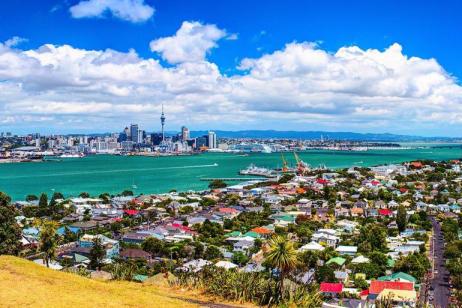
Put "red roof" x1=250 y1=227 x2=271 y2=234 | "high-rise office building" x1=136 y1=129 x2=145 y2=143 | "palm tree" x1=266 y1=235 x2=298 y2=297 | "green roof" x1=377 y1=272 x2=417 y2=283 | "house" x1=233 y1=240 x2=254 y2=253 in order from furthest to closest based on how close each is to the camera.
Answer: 1. "high-rise office building" x1=136 y1=129 x2=145 y2=143
2. "red roof" x1=250 y1=227 x2=271 y2=234
3. "house" x1=233 y1=240 x2=254 y2=253
4. "green roof" x1=377 y1=272 x2=417 y2=283
5. "palm tree" x1=266 y1=235 x2=298 y2=297

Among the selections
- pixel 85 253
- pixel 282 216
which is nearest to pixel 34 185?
pixel 282 216

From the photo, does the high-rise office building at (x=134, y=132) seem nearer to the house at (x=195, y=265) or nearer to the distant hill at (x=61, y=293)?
the house at (x=195, y=265)

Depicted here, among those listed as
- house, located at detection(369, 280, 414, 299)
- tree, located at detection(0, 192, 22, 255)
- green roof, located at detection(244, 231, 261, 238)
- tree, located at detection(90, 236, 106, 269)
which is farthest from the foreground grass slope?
green roof, located at detection(244, 231, 261, 238)

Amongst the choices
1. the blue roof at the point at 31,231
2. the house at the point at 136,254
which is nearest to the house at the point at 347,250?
the house at the point at 136,254

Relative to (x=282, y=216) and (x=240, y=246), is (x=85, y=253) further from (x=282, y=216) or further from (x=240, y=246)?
(x=282, y=216)

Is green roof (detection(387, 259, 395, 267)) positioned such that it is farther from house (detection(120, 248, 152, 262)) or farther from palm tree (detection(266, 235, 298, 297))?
palm tree (detection(266, 235, 298, 297))

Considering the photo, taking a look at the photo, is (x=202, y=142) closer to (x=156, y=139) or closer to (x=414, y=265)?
(x=156, y=139)
